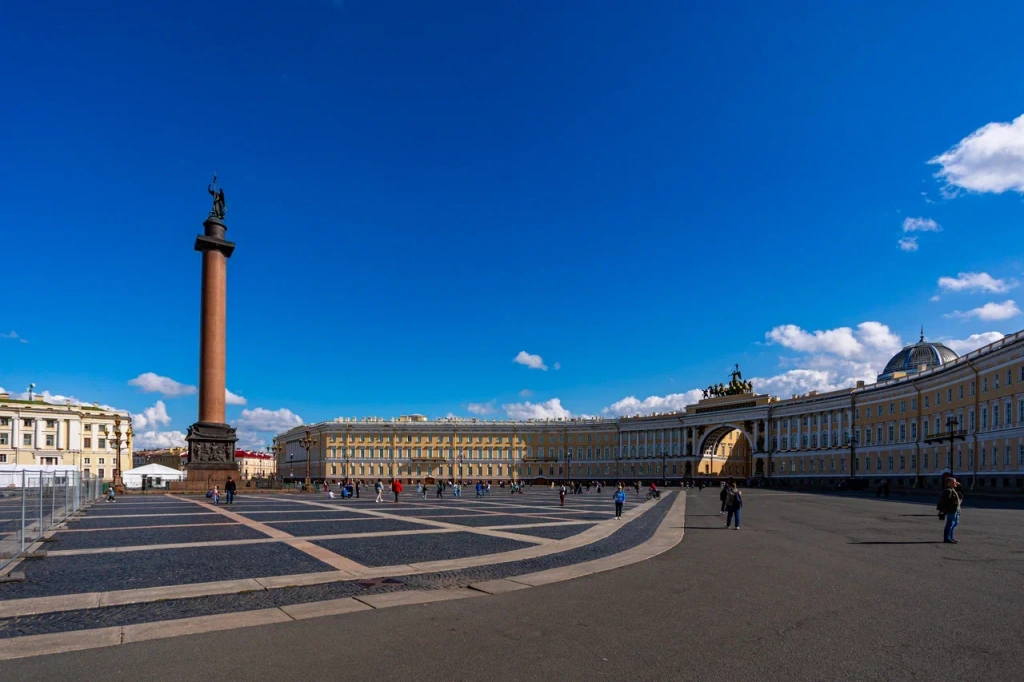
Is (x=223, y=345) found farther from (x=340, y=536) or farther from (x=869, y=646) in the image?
(x=869, y=646)

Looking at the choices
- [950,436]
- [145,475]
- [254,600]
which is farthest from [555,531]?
[950,436]

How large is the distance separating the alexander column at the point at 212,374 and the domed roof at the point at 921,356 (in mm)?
87563

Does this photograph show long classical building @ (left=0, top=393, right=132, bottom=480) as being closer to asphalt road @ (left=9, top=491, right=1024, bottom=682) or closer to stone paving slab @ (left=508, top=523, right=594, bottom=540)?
stone paving slab @ (left=508, top=523, right=594, bottom=540)

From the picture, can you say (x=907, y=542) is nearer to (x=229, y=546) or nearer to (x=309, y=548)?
(x=309, y=548)

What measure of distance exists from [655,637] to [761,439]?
116 meters

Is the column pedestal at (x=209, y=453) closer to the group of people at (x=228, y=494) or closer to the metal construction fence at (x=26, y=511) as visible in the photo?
the group of people at (x=228, y=494)

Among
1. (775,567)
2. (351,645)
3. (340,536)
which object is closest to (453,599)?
(351,645)

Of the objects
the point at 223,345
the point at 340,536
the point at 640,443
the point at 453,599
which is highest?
the point at 223,345

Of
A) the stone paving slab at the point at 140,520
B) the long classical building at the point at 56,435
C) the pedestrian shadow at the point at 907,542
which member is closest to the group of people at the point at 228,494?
the stone paving slab at the point at 140,520

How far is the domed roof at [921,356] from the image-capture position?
9969 centimetres

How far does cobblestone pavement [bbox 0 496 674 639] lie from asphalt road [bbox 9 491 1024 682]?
4.03 feet

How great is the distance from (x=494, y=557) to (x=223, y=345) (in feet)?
146

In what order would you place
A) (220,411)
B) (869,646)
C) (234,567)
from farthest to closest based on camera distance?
(220,411) → (234,567) → (869,646)

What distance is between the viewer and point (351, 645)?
23.8 ft
